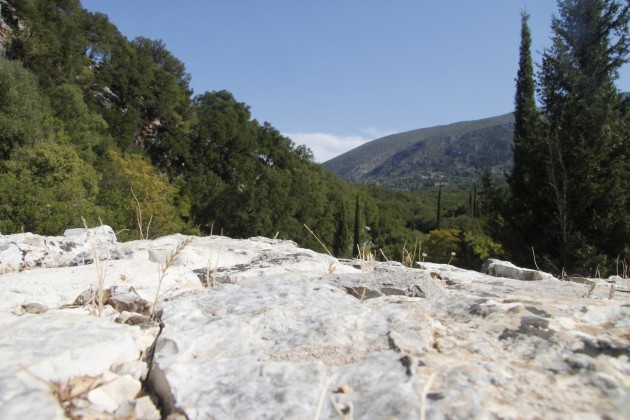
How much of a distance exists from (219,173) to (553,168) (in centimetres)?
4354

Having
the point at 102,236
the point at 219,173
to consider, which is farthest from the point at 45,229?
the point at 219,173

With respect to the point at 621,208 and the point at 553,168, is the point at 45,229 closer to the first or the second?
the point at 553,168

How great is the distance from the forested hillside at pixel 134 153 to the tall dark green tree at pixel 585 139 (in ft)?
18.2

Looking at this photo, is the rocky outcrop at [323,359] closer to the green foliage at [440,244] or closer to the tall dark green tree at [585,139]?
the tall dark green tree at [585,139]

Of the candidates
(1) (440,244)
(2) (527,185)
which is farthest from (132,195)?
(2) (527,185)

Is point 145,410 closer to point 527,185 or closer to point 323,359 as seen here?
point 323,359

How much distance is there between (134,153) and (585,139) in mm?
40475

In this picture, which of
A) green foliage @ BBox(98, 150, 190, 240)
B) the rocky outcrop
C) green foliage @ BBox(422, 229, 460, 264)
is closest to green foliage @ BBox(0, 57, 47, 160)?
green foliage @ BBox(98, 150, 190, 240)

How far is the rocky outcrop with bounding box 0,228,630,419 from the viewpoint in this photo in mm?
1149

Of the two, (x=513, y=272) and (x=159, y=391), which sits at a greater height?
(x=159, y=391)

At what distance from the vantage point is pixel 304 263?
3770 mm

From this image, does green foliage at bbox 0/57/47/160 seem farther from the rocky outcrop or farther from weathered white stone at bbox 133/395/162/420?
weathered white stone at bbox 133/395/162/420

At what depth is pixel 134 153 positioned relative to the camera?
4422 centimetres

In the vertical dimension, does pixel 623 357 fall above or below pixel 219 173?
below
